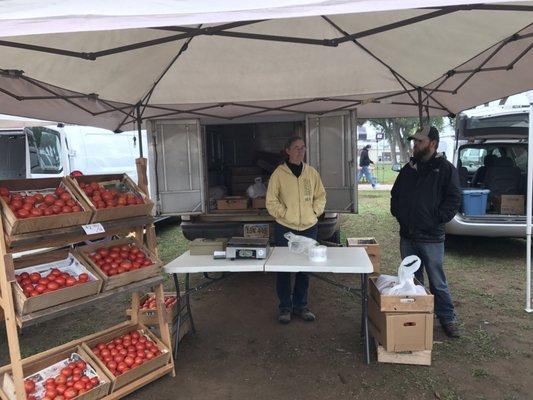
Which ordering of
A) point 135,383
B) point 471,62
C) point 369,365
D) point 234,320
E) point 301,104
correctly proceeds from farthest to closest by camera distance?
point 301,104
point 234,320
point 471,62
point 369,365
point 135,383

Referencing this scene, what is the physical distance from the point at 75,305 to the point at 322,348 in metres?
2.03

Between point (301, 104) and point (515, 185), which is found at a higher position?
point (301, 104)

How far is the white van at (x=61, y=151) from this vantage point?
21.0 feet

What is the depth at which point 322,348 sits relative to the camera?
11.4 feet

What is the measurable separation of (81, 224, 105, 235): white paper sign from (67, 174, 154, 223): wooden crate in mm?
37

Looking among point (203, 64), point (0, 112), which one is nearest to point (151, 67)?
point (203, 64)

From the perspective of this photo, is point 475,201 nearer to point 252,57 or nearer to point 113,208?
point 252,57

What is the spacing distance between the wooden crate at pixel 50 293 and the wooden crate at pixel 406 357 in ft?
7.22

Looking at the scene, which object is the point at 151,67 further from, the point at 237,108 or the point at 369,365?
the point at 369,365

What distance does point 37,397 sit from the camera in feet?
8.34

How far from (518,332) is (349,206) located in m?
2.27

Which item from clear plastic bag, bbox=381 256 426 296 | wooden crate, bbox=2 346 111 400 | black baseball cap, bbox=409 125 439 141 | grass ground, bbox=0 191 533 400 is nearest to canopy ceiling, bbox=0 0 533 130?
black baseball cap, bbox=409 125 439 141

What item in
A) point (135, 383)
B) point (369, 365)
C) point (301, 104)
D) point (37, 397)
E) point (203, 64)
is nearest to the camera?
point (37, 397)

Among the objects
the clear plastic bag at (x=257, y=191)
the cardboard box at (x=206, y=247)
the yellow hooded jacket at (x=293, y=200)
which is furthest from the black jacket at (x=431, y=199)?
the clear plastic bag at (x=257, y=191)
